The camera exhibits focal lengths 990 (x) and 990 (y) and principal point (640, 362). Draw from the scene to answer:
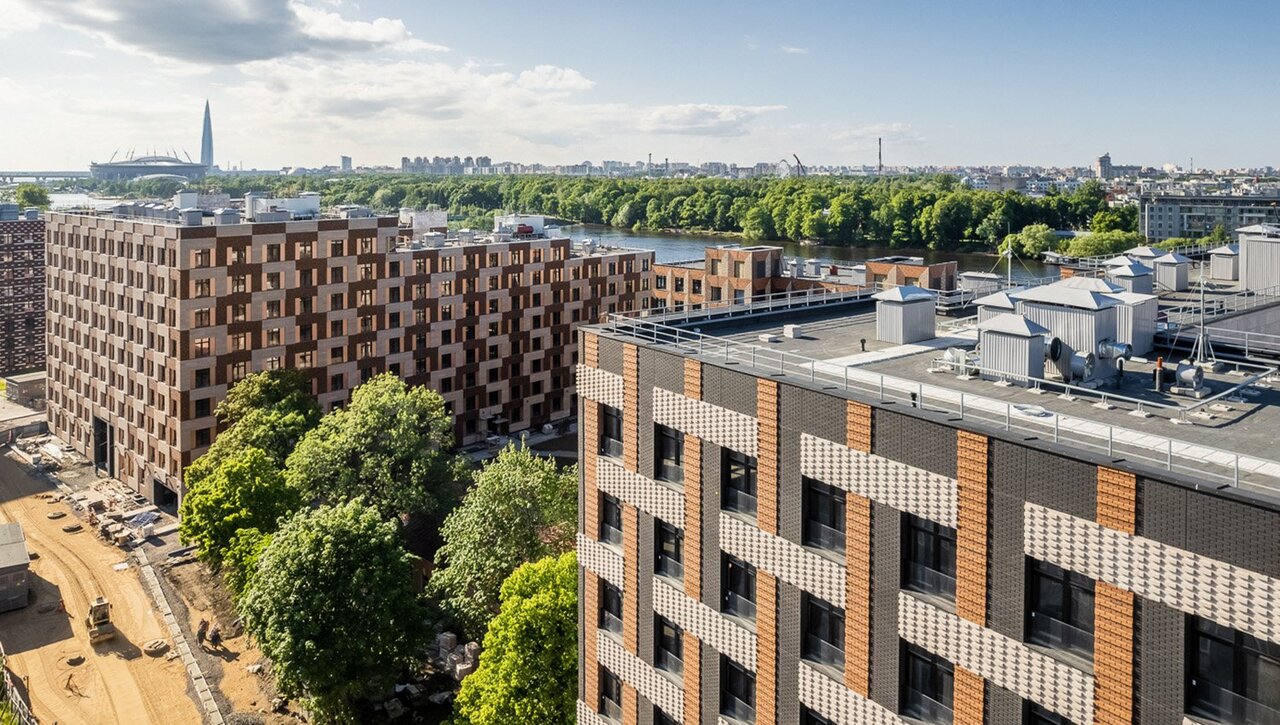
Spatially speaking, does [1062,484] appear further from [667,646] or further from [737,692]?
[667,646]

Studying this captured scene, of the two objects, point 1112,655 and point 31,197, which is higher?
point 31,197

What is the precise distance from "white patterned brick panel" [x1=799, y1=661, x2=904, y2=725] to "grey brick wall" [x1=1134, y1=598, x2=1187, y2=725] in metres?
5.85

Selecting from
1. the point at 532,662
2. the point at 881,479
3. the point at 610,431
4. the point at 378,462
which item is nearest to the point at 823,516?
the point at 881,479

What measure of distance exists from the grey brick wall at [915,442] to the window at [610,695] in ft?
45.4

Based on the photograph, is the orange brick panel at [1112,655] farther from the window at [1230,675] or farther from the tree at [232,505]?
the tree at [232,505]

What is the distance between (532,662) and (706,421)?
51.8ft

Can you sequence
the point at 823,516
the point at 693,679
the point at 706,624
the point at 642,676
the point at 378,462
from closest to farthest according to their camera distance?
the point at 823,516 < the point at 706,624 < the point at 693,679 < the point at 642,676 < the point at 378,462

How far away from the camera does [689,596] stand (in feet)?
91.9

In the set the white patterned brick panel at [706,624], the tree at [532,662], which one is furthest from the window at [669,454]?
the tree at [532,662]

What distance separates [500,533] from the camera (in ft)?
154

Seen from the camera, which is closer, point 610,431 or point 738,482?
point 738,482

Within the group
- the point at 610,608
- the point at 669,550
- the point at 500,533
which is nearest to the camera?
the point at 669,550

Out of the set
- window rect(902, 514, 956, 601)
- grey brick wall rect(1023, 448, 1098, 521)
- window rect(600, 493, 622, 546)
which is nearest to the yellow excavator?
window rect(600, 493, 622, 546)

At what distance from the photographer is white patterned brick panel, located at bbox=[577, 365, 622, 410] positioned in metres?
30.3
